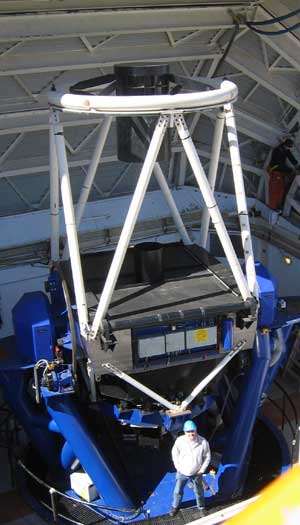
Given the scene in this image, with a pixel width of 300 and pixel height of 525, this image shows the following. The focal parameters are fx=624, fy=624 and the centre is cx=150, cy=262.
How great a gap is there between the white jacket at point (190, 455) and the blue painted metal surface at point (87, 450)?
0.92 metres

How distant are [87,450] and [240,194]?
3.50m

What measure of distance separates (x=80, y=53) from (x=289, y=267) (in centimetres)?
642

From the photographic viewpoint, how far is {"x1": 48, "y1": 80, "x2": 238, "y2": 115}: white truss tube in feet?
19.8

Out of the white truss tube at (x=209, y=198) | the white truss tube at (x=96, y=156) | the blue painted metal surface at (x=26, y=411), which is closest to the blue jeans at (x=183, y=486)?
the blue painted metal surface at (x=26, y=411)

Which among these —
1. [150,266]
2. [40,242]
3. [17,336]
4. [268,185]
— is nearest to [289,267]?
[268,185]

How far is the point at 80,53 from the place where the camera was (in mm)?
8789

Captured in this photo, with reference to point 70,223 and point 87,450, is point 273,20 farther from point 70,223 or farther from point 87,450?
point 87,450

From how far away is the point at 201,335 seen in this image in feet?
22.7

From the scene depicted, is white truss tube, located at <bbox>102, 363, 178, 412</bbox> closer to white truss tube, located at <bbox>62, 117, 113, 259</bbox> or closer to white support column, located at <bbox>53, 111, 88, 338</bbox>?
white support column, located at <bbox>53, 111, 88, 338</bbox>

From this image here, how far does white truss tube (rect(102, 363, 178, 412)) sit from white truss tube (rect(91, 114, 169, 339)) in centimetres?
44

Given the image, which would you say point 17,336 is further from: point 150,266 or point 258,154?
point 258,154

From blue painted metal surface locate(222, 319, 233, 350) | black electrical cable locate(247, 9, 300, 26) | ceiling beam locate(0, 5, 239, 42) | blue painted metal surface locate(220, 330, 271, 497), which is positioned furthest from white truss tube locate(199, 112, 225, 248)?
black electrical cable locate(247, 9, 300, 26)

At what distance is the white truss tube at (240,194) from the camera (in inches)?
265

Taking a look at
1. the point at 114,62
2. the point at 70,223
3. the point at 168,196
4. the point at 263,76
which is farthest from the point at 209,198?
the point at 263,76
